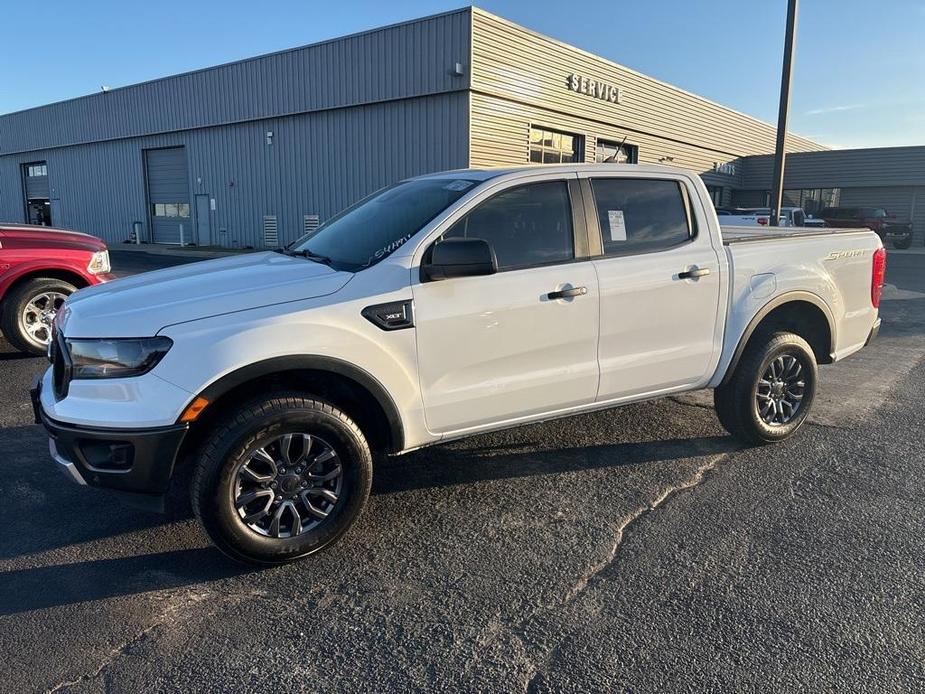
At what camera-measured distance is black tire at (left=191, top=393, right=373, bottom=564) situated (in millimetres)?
3041

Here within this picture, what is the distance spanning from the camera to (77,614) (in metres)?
2.88

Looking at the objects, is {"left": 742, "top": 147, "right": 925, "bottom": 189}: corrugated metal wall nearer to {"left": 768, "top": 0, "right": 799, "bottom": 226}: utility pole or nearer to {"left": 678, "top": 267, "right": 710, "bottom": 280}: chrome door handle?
{"left": 768, "top": 0, "right": 799, "bottom": 226}: utility pole

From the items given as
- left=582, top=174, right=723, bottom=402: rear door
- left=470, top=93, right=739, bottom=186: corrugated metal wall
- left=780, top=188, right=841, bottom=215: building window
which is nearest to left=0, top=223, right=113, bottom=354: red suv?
left=582, top=174, right=723, bottom=402: rear door

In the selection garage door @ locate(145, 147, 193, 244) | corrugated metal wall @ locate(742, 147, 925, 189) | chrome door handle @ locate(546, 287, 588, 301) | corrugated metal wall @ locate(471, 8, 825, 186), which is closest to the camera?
chrome door handle @ locate(546, 287, 588, 301)

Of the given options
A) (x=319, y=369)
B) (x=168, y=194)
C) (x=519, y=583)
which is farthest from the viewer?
Result: (x=168, y=194)

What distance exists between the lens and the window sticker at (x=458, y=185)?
12.6 feet

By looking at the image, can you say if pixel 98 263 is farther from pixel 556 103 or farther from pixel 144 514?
pixel 556 103

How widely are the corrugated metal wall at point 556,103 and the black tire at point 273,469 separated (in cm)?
1739

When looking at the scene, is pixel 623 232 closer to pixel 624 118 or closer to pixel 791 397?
pixel 791 397

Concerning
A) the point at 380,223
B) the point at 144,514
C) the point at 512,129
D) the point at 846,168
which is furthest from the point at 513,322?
the point at 846,168

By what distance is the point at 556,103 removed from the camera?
22359mm

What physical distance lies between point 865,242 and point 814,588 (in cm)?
323

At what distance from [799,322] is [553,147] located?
19552 mm

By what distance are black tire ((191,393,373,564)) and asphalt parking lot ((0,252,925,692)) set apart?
0.14 metres
